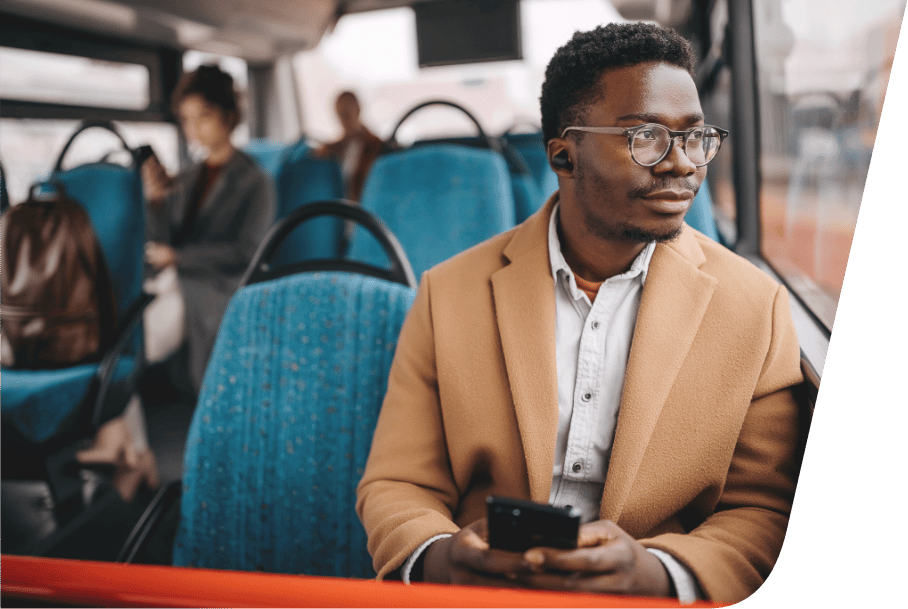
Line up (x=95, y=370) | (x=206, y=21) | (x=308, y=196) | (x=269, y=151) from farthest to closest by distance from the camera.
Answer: (x=269, y=151) → (x=308, y=196) → (x=95, y=370) → (x=206, y=21)

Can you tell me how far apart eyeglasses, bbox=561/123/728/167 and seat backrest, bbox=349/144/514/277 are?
2.11 feet

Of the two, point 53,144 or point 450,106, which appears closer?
point 450,106

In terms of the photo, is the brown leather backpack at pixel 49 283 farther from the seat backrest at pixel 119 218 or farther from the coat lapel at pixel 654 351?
the coat lapel at pixel 654 351

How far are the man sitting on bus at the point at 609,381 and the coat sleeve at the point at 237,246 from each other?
49.3 inches

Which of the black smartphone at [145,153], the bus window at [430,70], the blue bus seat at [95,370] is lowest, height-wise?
the blue bus seat at [95,370]

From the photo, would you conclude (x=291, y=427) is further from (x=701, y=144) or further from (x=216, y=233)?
(x=216, y=233)

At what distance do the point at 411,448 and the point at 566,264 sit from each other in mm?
291

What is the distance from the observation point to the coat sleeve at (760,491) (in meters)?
0.56

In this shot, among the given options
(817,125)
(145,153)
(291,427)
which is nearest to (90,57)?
(145,153)

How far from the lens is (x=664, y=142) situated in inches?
21.0

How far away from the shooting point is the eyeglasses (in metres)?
0.53

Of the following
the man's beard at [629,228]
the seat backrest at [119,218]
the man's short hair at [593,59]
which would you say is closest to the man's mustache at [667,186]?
the man's beard at [629,228]

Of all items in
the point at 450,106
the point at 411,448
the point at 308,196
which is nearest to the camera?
the point at 411,448

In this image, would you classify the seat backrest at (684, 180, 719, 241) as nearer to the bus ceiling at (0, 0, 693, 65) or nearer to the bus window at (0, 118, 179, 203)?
the bus ceiling at (0, 0, 693, 65)
